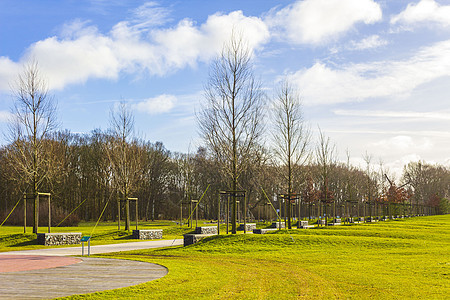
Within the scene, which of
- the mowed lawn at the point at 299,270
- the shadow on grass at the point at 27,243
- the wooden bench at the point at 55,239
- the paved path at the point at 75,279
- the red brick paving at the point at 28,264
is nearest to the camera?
the paved path at the point at 75,279

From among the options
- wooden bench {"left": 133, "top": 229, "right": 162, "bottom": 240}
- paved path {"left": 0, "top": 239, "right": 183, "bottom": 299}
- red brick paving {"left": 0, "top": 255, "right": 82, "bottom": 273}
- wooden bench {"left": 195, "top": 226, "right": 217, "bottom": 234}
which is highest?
paved path {"left": 0, "top": 239, "right": 183, "bottom": 299}

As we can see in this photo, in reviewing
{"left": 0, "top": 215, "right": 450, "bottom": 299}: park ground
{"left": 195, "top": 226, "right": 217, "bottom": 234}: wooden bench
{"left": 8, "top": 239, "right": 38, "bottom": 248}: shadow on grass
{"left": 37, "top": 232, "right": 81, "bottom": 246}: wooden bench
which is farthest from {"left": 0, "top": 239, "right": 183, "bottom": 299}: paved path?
{"left": 195, "top": 226, "right": 217, "bottom": 234}: wooden bench

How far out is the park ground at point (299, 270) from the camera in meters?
9.21

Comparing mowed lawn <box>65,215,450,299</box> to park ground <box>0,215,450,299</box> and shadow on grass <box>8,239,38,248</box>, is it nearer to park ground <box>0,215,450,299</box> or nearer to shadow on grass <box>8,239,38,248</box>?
park ground <box>0,215,450,299</box>

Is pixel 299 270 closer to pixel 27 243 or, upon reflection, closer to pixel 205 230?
pixel 205 230

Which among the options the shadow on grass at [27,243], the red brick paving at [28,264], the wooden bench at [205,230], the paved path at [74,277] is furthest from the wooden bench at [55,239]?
the paved path at [74,277]

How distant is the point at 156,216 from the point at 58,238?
4921cm

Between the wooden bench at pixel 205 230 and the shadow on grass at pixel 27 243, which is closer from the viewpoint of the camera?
the shadow on grass at pixel 27 243

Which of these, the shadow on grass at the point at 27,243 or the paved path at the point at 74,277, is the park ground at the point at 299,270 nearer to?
the paved path at the point at 74,277

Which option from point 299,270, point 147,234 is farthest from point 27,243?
point 299,270

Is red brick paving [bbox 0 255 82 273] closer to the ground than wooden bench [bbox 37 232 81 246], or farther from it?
farther from it

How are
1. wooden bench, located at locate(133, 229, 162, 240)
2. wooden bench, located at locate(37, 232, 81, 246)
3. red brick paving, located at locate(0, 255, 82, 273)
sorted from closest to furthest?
red brick paving, located at locate(0, 255, 82, 273) < wooden bench, located at locate(37, 232, 81, 246) < wooden bench, located at locate(133, 229, 162, 240)

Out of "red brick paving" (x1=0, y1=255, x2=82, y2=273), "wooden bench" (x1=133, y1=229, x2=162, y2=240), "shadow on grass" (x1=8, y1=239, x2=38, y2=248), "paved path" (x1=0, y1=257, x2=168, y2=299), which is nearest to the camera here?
"paved path" (x1=0, y1=257, x2=168, y2=299)

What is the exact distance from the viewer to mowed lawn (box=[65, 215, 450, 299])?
9211 millimetres
